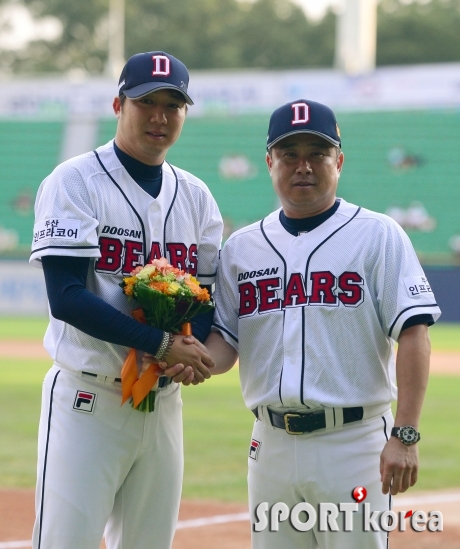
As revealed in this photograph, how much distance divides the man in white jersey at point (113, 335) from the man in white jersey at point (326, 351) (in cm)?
34

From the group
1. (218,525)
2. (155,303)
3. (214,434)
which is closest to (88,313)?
(155,303)

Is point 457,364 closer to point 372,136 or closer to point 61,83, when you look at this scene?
point 372,136

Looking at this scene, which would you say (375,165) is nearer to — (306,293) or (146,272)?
(306,293)

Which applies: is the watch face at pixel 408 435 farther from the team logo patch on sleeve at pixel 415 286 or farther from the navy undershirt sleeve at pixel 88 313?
the navy undershirt sleeve at pixel 88 313

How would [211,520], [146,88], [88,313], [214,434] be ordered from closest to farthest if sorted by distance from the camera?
[88,313] → [146,88] → [211,520] → [214,434]

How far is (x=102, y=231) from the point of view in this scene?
3613mm

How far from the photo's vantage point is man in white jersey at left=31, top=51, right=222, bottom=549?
3.48m

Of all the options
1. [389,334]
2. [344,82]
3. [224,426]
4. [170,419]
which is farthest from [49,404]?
[344,82]

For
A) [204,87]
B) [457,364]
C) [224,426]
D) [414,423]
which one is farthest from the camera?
[204,87]

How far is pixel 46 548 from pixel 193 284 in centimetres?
114

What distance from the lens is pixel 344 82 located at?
25.1 metres

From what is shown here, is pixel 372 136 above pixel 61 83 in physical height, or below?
below

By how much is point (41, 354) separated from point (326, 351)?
1302 centimetres

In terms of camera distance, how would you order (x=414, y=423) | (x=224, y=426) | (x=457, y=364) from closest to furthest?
1. (x=414, y=423)
2. (x=224, y=426)
3. (x=457, y=364)
